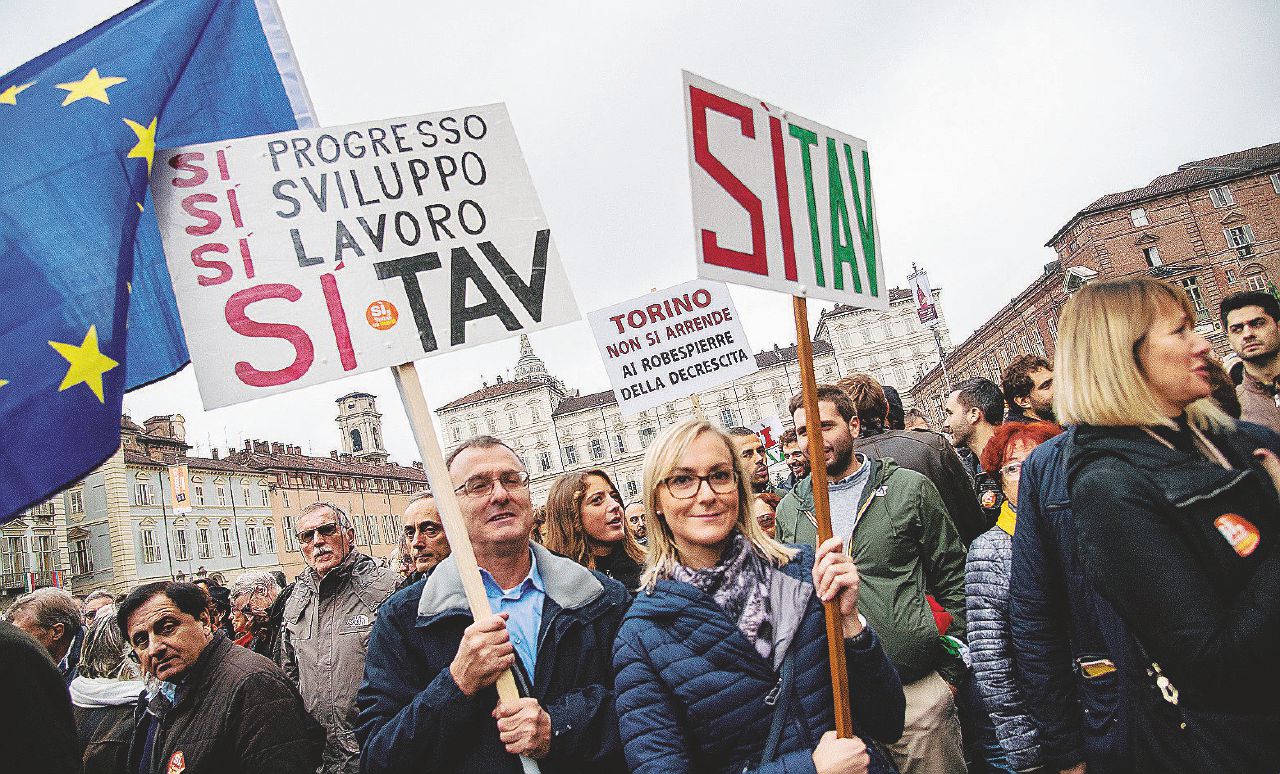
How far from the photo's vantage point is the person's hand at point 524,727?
2.37m

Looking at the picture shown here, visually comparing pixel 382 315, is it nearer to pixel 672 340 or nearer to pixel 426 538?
pixel 426 538

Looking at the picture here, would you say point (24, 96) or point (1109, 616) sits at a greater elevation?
point (24, 96)

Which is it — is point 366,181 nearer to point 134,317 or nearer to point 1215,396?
point 134,317

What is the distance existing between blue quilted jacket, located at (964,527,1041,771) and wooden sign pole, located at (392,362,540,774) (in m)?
1.54

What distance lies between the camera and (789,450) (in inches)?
281

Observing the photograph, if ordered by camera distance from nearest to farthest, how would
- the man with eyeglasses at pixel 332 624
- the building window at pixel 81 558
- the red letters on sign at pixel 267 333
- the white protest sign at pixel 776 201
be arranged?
1. the white protest sign at pixel 776 201
2. the red letters on sign at pixel 267 333
3. the man with eyeglasses at pixel 332 624
4. the building window at pixel 81 558

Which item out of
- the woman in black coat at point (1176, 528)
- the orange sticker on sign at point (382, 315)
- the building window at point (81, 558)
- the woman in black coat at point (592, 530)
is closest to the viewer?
the woman in black coat at point (1176, 528)

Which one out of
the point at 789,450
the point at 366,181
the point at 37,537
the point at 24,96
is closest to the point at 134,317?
the point at 24,96

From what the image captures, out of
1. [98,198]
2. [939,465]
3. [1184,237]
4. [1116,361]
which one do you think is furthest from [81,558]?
[1184,237]

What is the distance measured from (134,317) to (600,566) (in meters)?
2.72

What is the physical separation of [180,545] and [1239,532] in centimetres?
6150

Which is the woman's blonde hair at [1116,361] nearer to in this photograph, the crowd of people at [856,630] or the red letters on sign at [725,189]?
the crowd of people at [856,630]

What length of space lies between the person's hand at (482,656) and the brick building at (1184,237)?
5105cm

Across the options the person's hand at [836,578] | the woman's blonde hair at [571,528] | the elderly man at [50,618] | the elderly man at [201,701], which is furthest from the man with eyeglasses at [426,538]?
the person's hand at [836,578]
